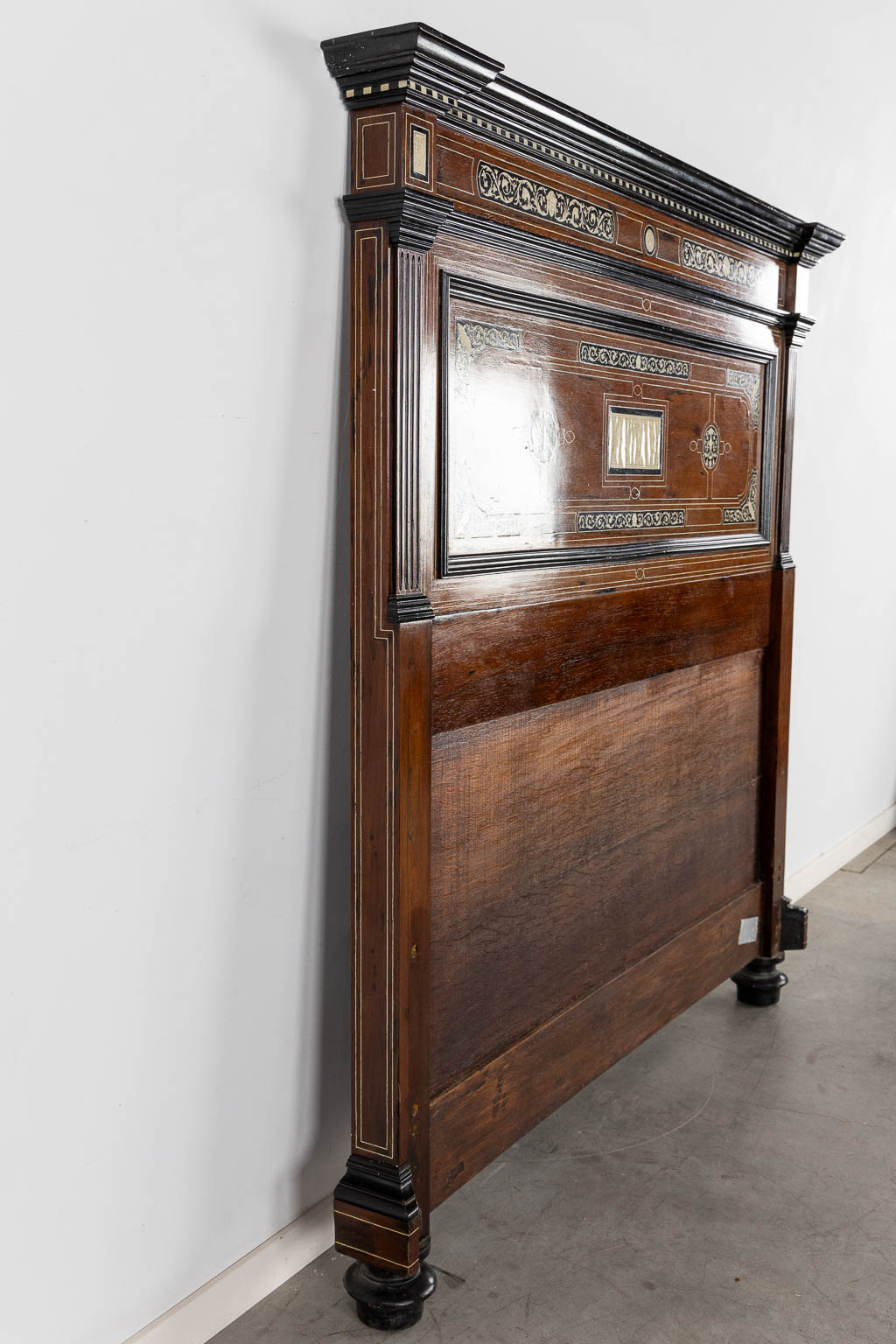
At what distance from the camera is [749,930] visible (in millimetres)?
3164

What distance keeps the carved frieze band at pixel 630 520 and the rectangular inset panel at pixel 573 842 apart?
0.32m

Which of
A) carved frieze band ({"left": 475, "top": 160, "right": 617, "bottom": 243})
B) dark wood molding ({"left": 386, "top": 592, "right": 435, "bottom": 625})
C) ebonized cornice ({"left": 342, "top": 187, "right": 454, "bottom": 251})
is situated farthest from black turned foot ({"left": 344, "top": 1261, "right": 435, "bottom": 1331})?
carved frieze band ({"left": 475, "top": 160, "right": 617, "bottom": 243})

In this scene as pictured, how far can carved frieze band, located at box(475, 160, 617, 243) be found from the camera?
1.99 metres

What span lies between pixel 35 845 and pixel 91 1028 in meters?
0.28

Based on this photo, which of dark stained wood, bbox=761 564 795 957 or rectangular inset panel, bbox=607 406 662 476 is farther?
dark stained wood, bbox=761 564 795 957

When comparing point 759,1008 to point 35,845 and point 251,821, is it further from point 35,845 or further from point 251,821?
point 35,845

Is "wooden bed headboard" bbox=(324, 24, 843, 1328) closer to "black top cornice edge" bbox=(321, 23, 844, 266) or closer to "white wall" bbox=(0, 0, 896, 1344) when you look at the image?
"black top cornice edge" bbox=(321, 23, 844, 266)

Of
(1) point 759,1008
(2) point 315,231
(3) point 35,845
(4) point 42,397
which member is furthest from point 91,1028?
(1) point 759,1008

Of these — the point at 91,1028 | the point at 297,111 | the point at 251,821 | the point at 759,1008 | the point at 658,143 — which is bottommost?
the point at 759,1008

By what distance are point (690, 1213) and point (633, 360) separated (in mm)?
1613

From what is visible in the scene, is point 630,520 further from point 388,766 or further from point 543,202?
point 388,766

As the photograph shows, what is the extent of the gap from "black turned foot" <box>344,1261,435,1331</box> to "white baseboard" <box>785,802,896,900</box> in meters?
2.13

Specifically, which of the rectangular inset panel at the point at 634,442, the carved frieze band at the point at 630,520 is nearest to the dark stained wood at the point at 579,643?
the carved frieze band at the point at 630,520

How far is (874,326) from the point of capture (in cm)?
427
